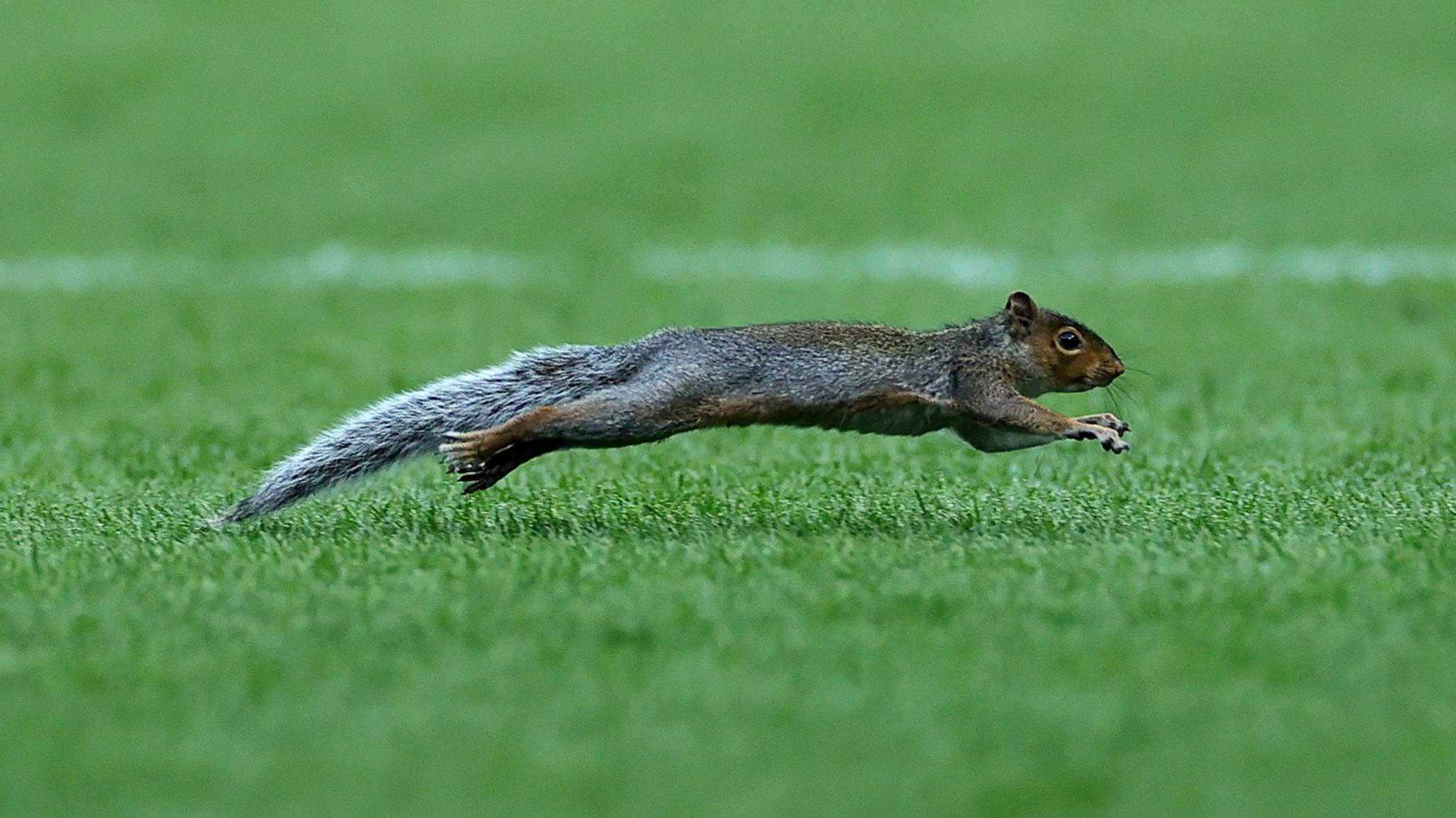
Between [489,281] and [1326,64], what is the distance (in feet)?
32.1

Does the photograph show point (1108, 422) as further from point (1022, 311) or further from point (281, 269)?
point (281, 269)

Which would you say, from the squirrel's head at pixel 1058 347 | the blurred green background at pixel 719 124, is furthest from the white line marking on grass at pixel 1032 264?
the squirrel's head at pixel 1058 347

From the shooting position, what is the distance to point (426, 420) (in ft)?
20.7

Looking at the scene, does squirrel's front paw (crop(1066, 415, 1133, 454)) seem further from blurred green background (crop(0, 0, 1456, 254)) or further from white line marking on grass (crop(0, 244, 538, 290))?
blurred green background (crop(0, 0, 1456, 254))

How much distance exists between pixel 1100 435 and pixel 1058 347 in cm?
68

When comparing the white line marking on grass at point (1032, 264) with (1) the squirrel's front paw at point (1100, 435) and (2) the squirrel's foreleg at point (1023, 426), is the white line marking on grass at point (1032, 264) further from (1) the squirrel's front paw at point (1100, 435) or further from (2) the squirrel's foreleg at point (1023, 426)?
(1) the squirrel's front paw at point (1100, 435)

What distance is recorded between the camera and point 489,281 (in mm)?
13672

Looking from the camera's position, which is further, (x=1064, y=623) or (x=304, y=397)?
(x=304, y=397)

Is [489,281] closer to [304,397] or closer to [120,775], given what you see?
[304,397]

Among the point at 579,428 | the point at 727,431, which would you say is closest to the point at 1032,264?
the point at 727,431

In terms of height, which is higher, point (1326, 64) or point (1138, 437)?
point (1326, 64)

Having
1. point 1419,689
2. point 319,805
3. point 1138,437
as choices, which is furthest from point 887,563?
point 1138,437

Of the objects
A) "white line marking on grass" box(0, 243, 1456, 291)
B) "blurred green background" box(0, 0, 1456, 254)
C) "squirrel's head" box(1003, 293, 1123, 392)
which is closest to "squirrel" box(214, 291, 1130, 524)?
"squirrel's head" box(1003, 293, 1123, 392)

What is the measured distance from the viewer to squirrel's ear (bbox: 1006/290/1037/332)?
645cm
